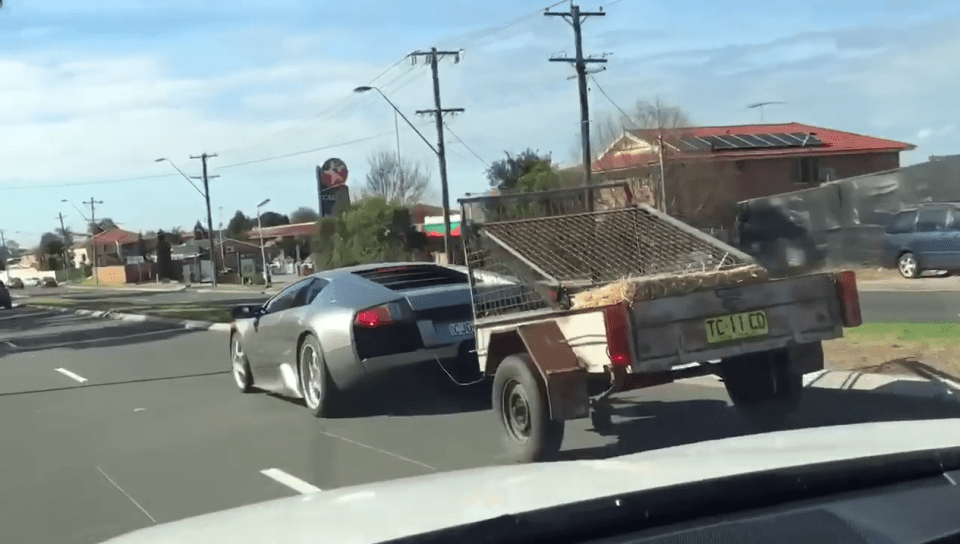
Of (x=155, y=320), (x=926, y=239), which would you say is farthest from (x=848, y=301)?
(x=155, y=320)

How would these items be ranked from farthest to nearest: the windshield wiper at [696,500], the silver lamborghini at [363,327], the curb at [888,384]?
the silver lamborghini at [363,327], the curb at [888,384], the windshield wiper at [696,500]

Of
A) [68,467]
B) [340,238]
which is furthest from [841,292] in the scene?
[340,238]

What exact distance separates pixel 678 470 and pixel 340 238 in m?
55.3

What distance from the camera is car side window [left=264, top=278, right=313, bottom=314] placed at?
34.5 ft

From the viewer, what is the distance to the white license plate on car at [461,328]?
360 inches

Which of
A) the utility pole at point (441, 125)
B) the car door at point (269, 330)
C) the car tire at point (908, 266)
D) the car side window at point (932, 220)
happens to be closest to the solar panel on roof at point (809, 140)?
the utility pole at point (441, 125)

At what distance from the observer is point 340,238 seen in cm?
5756

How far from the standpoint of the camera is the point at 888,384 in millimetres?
8195

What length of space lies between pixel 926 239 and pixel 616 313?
19427 millimetres

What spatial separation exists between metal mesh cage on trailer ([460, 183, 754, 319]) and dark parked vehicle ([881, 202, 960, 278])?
17064 mm

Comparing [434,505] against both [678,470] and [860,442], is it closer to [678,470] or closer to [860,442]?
[678,470]

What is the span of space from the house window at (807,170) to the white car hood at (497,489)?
46677mm

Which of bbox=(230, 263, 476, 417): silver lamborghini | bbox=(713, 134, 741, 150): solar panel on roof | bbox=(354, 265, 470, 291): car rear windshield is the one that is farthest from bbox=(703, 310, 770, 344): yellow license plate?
bbox=(713, 134, 741, 150): solar panel on roof

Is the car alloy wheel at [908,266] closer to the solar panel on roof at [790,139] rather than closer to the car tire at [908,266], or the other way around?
the car tire at [908,266]
